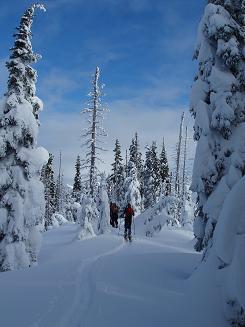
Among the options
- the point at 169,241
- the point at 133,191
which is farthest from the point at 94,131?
the point at 133,191

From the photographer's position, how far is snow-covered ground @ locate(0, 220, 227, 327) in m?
8.43

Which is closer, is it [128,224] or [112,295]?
[112,295]

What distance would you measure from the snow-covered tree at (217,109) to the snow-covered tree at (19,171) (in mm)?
8607

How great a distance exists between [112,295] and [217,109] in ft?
22.6

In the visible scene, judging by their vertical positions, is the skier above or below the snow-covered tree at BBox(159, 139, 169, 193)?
below

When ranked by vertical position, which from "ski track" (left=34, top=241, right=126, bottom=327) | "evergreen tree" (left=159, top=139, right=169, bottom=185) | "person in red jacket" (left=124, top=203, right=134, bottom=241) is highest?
"evergreen tree" (left=159, top=139, right=169, bottom=185)

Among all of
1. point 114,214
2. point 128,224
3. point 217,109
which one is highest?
point 217,109

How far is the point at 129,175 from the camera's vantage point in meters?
59.6

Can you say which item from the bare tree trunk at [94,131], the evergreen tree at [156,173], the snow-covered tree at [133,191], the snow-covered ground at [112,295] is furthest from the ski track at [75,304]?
the evergreen tree at [156,173]

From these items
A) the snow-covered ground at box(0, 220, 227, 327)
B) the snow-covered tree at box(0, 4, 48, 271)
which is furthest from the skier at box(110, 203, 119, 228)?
the snow-covered ground at box(0, 220, 227, 327)

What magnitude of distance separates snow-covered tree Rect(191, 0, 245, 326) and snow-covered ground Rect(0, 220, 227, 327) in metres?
2.38

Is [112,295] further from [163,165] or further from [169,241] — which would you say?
[163,165]

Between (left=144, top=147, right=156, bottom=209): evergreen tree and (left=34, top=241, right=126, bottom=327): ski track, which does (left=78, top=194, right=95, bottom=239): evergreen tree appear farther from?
(left=144, top=147, right=156, bottom=209): evergreen tree

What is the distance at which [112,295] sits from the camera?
34.3 ft
